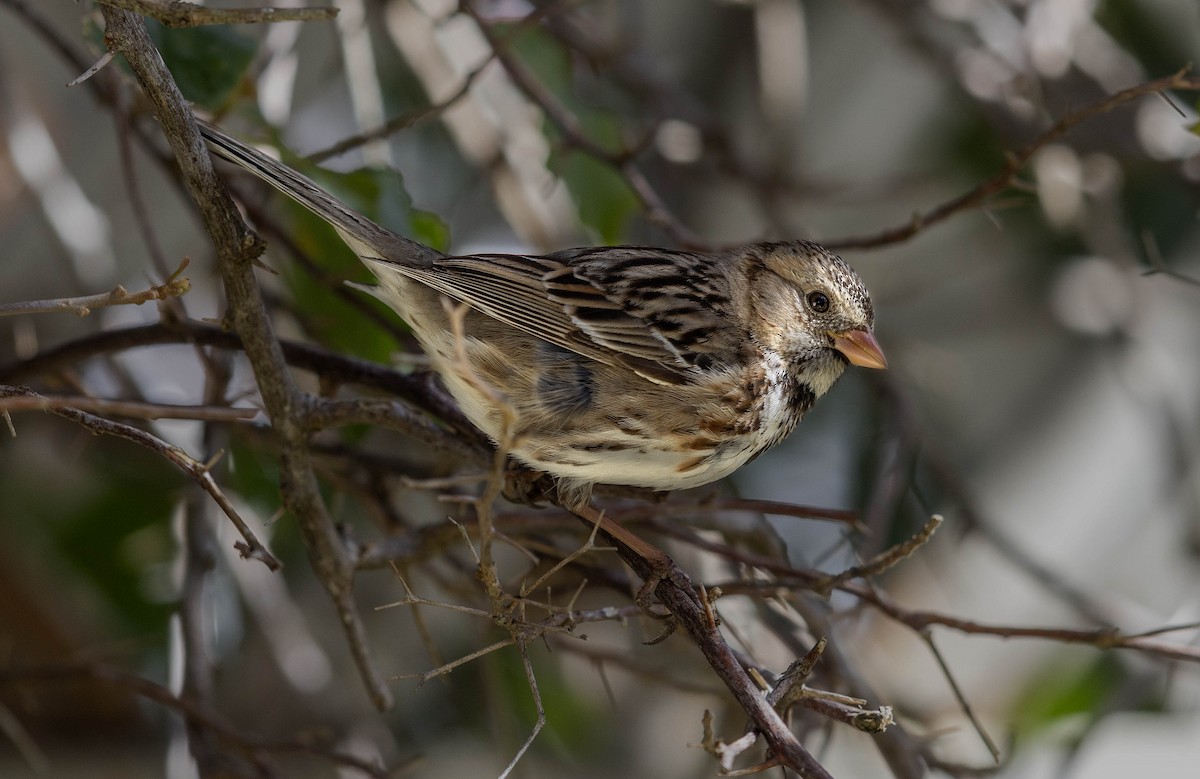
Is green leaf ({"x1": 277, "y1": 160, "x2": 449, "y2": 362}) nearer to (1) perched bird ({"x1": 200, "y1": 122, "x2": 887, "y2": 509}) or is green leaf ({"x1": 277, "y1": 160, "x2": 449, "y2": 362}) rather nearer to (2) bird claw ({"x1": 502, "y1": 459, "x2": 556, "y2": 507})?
(1) perched bird ({"x1": 200, "y1": 122, "x2": 887, "y2": 509})

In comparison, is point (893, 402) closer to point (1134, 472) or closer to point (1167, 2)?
point (1134, 472)

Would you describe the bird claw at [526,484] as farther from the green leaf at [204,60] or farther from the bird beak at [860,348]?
the green leaf at [204,60]

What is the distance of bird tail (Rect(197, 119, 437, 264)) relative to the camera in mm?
2160

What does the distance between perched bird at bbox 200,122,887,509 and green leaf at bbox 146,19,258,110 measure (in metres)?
0.41

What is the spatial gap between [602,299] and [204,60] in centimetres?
105

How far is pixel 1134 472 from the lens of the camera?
5.00 metres

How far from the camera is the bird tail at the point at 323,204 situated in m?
2.16

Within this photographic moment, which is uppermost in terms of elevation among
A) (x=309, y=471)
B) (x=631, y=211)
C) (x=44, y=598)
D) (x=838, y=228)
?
(x=838, y=228)

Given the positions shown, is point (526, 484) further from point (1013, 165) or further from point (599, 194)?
point (1013, 165)

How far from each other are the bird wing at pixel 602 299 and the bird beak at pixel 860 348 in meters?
0.30

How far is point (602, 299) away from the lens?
276cm

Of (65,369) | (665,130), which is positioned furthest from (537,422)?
(665,130)

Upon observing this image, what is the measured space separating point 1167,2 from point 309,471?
423 centimetres

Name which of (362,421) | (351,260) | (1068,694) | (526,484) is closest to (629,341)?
(526,484)
